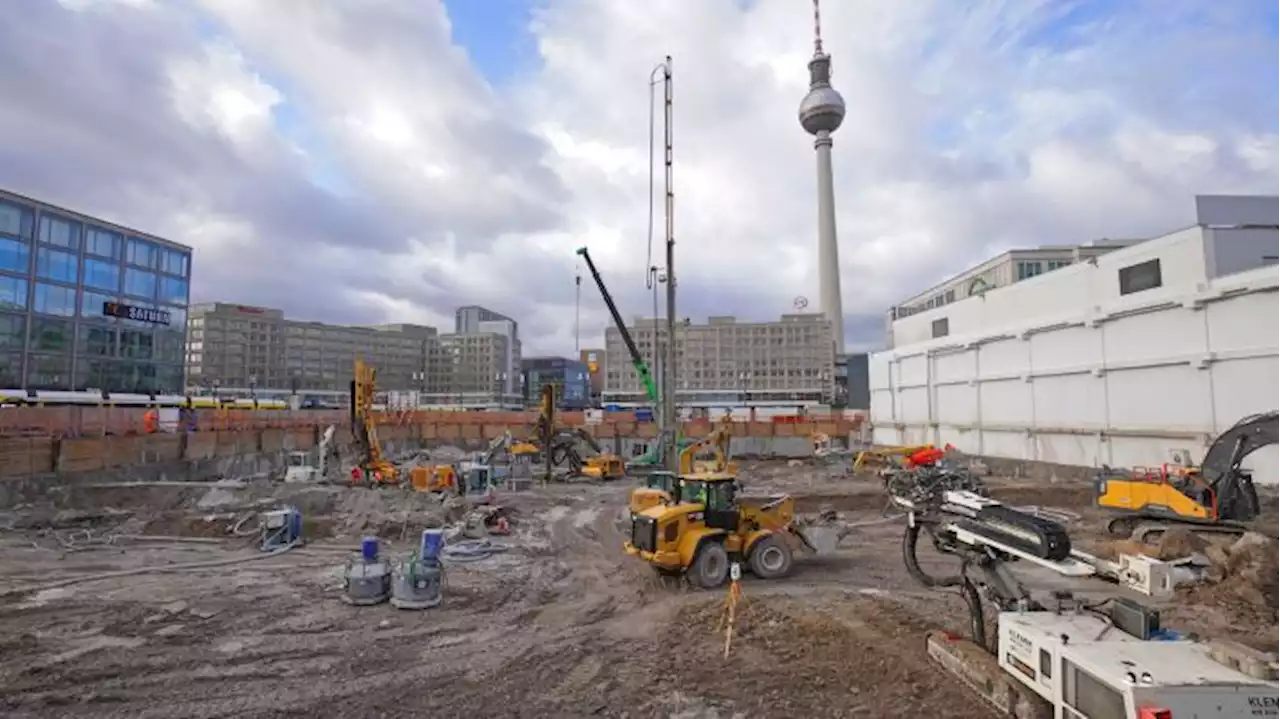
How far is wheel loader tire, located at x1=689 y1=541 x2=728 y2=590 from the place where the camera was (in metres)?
12.9

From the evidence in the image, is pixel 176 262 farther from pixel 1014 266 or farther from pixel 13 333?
pixel 1014 266

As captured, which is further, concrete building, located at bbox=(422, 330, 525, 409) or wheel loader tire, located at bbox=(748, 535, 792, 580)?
concrete building, located at bbox=(422, 330, 525, 409)

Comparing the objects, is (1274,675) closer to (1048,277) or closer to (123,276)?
(1048,277)

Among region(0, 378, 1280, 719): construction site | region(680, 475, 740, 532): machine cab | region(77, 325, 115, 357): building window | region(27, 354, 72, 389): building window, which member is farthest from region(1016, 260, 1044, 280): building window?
region(27, 354, 72, 389): building window

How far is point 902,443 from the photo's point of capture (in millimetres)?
47219

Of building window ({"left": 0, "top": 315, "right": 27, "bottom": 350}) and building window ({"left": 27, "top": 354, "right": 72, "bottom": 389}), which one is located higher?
building window ({"left": 0, "top": 315, "right": 27, "bottom": 350})

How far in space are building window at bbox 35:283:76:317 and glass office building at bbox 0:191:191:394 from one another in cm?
6

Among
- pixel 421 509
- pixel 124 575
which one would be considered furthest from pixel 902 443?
pixel 124 575

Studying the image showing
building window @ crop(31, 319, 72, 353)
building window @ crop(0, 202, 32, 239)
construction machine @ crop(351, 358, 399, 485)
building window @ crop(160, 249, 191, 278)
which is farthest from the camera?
building window @ crop(160, 249, 191, 278)

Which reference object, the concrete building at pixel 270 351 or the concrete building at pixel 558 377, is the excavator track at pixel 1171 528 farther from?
the concrete building at pixel 558 377

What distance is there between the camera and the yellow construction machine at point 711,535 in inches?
507

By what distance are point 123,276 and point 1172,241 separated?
6672 centimetres

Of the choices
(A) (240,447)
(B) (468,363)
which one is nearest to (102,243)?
(A) (240,447)

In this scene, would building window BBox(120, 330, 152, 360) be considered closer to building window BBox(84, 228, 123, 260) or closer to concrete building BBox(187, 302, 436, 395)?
building window BBox(84, 228, 123, 260)
